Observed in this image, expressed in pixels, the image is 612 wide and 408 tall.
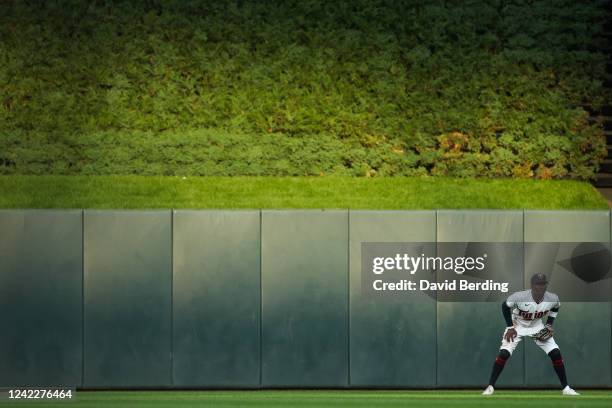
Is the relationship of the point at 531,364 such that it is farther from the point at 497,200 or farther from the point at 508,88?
the point at 508,88

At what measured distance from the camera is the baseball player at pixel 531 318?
11.1 meters

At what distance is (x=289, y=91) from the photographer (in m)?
13.7

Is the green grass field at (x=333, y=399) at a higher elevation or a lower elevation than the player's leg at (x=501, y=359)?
lower

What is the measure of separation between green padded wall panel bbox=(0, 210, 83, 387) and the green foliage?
7.82ft

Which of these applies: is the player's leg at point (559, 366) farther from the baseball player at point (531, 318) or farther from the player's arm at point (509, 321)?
the player's arm at point (509, 321)

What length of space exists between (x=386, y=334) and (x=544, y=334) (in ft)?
5.37

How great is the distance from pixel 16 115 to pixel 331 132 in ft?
13.0

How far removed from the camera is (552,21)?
14172 mm

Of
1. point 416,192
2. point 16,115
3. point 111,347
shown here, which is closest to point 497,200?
point 416,192

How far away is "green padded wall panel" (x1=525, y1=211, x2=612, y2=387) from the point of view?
11.2 m

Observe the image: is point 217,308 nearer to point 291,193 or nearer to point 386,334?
point 386,334

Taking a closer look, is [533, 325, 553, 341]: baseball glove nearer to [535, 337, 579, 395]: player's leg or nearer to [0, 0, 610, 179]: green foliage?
[535, 337, 579, 395]: player's leg

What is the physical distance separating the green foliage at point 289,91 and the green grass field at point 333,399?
3386mm

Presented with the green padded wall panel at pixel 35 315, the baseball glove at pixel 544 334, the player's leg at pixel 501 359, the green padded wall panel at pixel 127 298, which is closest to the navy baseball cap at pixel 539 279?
the baseball glove at pixel 544 334
